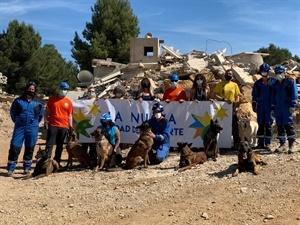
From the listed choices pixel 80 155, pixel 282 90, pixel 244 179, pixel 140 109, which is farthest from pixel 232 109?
pixel 80 155

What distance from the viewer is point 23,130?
8344 millimetres

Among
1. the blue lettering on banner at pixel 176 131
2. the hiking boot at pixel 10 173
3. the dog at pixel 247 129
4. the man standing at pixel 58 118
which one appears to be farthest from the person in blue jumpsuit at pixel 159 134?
the hiking boot at pixel 10 173

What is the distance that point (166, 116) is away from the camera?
30.7 ft

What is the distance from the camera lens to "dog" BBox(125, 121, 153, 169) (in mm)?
8148

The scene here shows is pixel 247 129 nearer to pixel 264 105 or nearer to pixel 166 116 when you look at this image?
pixel 264 105

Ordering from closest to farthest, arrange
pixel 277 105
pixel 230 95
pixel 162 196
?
pixel 162 196
pixel 277 105
pixel 230 95

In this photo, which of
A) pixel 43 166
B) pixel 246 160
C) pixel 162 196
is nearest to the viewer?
pixel 162 196

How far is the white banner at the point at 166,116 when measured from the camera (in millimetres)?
9211

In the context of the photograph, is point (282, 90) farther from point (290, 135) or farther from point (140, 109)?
point (140, 109)

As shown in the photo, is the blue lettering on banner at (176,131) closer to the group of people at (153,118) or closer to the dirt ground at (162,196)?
the group of people at (153,118)

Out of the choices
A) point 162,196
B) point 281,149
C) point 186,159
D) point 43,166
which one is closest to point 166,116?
point 186,159

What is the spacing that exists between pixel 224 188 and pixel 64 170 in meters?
3.54

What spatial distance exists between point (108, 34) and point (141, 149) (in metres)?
32.9

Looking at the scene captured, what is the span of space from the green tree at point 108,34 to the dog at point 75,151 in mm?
28542
